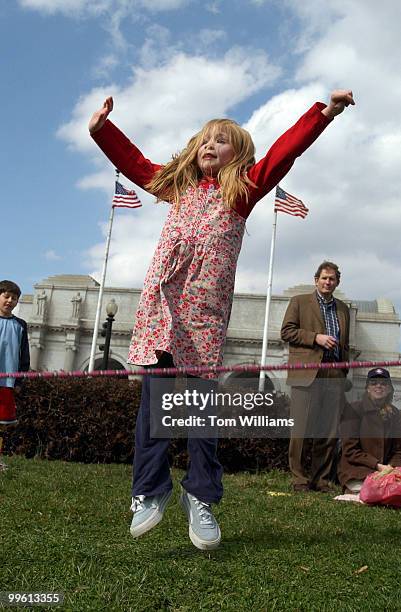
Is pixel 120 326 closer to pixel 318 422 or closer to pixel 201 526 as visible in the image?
pixel 318 422

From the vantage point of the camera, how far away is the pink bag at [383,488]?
4.90 metres

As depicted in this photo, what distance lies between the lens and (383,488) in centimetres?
496

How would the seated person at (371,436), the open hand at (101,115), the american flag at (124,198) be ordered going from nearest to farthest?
the open hand at (101,115) → the seated person at (371,436) → the american flag at (124,198)

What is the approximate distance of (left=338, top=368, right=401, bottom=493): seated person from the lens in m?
5.65

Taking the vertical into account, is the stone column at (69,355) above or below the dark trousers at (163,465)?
below

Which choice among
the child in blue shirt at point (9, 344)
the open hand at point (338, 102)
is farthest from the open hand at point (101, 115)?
the child in blue shirt at point (9, 344)

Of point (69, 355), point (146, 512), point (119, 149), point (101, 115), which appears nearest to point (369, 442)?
point (146, 512)

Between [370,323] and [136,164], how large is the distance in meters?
36.2

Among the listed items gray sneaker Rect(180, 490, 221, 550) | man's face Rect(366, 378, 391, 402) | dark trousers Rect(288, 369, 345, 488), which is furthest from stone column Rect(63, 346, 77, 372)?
gray sneaker Rect(180, 490, 221, 550)

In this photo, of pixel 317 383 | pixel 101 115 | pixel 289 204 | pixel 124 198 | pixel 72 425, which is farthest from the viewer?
pixel 124 198

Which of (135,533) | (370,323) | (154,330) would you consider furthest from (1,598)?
(370,323)

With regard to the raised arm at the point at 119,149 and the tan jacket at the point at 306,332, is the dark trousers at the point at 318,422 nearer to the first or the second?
the tan jacket at the point at 306,332

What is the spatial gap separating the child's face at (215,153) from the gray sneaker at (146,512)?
1.65m

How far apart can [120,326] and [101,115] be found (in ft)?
121
